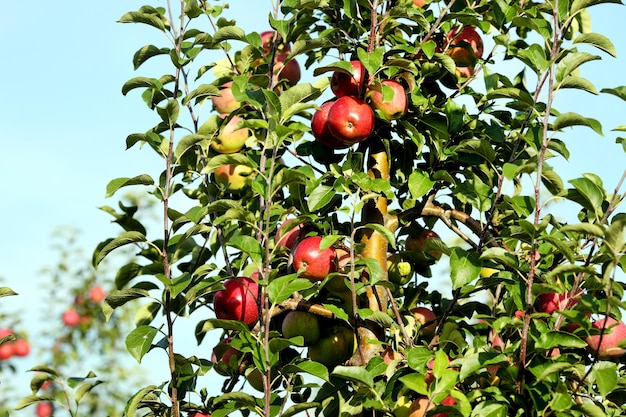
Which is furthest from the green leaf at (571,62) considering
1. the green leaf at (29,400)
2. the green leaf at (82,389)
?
the green leaf at (29,400)

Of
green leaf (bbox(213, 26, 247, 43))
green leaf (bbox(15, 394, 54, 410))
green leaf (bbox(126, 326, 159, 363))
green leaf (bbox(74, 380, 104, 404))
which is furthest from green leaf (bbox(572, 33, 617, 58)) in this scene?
green leaf (bbox(15, 394, 54, 410))

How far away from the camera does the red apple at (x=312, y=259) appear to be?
274 centimetres

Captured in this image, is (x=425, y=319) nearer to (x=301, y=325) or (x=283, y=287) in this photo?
(x=301, y=325)

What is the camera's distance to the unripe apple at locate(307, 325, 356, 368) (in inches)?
117

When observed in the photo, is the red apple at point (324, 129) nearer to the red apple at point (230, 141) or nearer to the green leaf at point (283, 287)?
the red apple at point (230, 141)

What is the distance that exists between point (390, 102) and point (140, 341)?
124 centimetres

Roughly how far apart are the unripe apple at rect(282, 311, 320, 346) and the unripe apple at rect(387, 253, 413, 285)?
466mm

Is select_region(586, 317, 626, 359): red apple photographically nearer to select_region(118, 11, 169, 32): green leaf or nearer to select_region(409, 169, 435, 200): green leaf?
select_region(409, 169, 435, 200): green leaf

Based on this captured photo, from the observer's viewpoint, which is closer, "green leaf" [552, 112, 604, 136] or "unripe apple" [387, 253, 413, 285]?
"green leaf" [552, 112, 604, 136]

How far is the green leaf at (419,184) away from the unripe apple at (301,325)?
597mm

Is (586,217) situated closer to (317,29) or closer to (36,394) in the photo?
(317,29)

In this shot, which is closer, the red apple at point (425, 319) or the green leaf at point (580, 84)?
the green leaf at point (580, 84)

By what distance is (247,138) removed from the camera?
3443 mm

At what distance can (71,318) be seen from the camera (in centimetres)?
739
